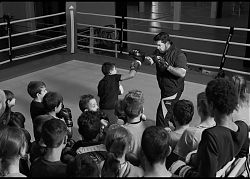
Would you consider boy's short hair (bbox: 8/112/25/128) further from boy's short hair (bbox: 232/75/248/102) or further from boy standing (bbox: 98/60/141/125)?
boy's short hair (bbox: 232/75/248/102)

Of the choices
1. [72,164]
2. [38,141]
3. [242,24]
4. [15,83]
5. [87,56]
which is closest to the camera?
[72,164]

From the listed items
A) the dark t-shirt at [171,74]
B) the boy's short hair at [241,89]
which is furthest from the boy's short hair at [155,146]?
the dark t-shirt at [171,74]

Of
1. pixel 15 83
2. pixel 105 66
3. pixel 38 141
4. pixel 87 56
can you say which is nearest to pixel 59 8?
Answer: pixel 87 56

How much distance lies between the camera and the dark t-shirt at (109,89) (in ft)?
13.7

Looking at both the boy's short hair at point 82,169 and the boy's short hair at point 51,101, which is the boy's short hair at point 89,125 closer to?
the boy's short hair at point 82,169

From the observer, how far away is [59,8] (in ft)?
43.7

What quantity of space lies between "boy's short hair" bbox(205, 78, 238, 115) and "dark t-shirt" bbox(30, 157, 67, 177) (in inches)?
36.4

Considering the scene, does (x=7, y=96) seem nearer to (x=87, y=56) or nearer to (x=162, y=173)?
(x=162, y=173)

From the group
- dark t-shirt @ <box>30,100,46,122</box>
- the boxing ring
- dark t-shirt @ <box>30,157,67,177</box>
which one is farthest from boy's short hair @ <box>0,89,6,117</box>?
the boxing ring

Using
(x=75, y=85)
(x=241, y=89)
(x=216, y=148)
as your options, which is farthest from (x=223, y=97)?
(x=75, y=85)

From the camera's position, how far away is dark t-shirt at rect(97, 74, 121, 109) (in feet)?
13.7

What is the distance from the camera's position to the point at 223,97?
7.61 ft

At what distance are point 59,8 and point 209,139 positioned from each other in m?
11.7

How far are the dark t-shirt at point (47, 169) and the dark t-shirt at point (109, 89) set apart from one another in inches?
73.2
